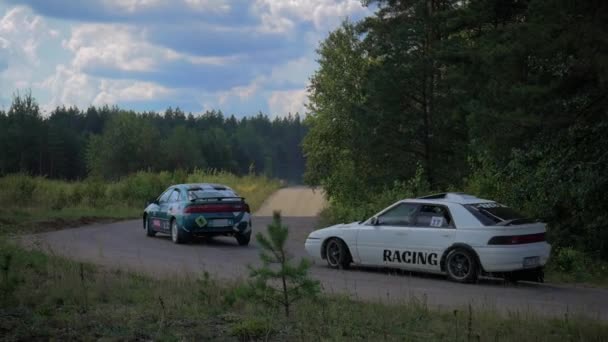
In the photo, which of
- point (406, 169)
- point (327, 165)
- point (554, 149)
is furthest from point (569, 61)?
point (327, 165)

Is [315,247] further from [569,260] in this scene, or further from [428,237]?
[569,260]

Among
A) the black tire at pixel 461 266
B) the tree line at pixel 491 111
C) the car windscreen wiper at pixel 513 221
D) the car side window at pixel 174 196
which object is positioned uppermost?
the tree line at pixel 491 111

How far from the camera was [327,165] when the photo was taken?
42812 millimetres

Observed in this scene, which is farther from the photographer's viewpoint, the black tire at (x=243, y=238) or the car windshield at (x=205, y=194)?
the black tire at (x=243, y=238)

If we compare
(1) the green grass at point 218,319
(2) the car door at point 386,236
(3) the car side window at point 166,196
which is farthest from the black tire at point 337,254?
(3) the car side window at point 166,196

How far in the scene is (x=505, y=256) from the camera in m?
13.5

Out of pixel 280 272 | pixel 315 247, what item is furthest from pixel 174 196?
pixel 280 272

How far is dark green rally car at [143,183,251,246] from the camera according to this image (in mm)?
20672

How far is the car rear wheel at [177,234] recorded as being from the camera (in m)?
20.9

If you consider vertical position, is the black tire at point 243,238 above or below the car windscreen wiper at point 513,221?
below

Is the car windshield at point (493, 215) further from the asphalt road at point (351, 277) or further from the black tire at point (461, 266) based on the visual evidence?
the asphalt road at point (351, 277)

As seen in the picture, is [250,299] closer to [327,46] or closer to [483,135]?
[483,135]

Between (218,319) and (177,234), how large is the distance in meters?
12.3

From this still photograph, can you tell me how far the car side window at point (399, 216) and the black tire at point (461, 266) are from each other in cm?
114
